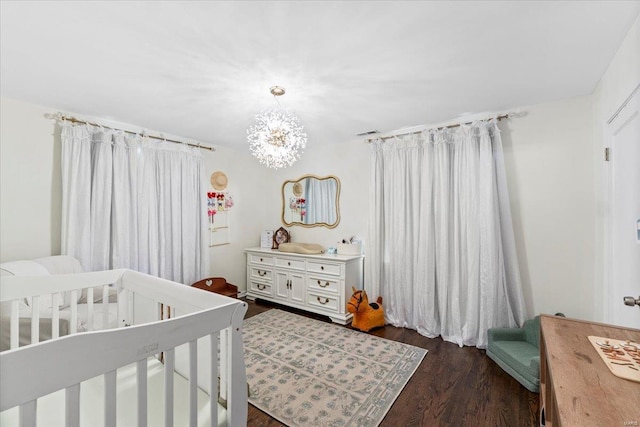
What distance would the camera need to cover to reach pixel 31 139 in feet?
8.00

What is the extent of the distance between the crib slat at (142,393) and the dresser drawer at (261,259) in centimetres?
306

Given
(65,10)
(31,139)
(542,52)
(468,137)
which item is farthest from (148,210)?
(542,52)

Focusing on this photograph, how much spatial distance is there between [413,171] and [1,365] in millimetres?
3215

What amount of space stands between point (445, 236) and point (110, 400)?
2.89 meters

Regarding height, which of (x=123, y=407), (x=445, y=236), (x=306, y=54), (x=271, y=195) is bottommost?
(x=123, y=407)

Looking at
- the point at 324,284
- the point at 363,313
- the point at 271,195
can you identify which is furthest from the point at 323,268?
the point at 271,195

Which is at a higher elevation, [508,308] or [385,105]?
[385,105]

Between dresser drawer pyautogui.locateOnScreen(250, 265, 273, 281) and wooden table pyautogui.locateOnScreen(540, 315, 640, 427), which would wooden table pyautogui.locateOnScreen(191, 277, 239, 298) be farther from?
wooden table pyautogui.locateOnScreen(540, 315, 640, 427)

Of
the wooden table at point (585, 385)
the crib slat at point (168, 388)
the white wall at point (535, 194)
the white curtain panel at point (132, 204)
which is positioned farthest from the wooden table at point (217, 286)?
the wooden table at point (585, 385)

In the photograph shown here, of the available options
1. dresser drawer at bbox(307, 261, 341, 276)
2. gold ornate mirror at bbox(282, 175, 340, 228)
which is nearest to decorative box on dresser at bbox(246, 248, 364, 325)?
dresser drawer at bbox(307, 261, 341, 276)

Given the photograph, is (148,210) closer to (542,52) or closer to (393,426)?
(393,426)

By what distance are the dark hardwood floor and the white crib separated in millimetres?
794

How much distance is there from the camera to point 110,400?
743 mm

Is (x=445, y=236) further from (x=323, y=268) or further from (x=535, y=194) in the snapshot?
(x=323, y=268)
